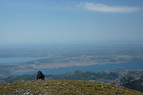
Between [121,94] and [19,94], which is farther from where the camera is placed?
[121,94]

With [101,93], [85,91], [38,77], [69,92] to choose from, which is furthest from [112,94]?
[38,77]

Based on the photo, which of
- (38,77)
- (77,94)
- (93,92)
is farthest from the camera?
(38,77)

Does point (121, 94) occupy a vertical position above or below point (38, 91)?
below

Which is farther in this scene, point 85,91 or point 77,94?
point 85,91

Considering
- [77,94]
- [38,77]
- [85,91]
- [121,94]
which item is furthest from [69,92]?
[38,77]

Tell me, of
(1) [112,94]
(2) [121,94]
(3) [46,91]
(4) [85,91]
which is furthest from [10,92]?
(2) [121,94]

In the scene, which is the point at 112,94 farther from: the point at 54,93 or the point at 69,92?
the point at 54,93

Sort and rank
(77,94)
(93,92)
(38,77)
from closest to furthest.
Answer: (77,94) → (93,92) → (38,77)

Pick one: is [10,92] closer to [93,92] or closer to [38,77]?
[93,92]
